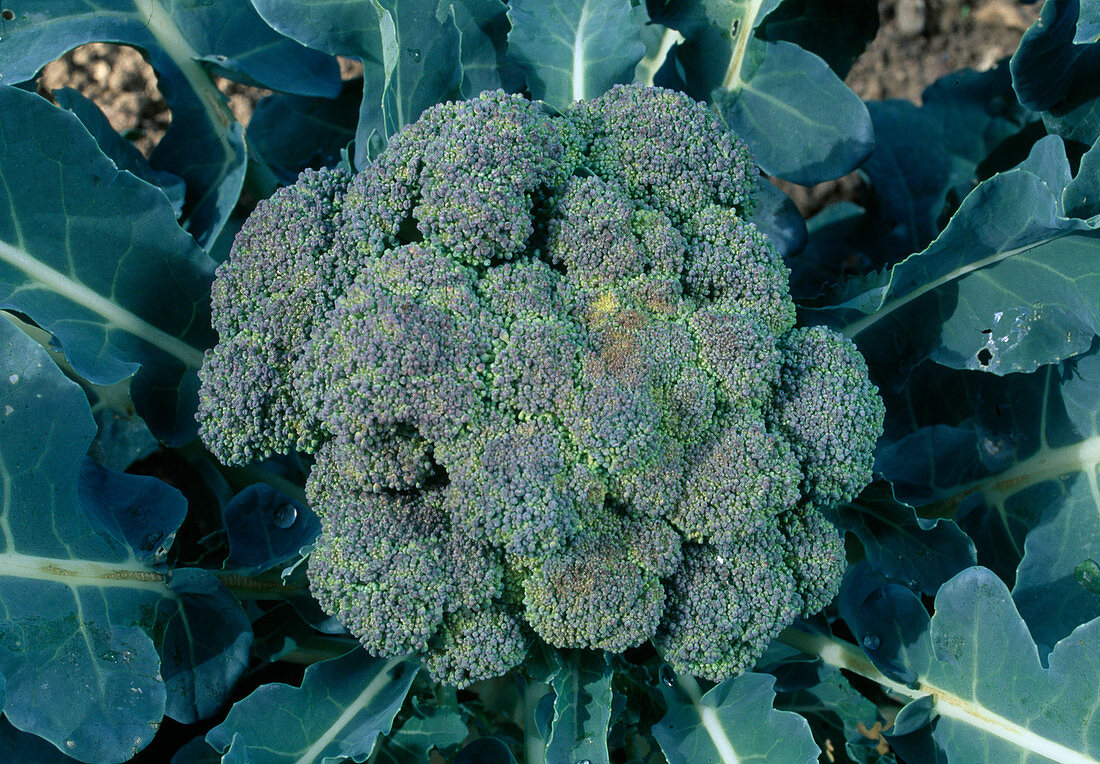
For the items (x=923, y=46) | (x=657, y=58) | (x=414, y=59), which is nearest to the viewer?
(x=414, y=59)

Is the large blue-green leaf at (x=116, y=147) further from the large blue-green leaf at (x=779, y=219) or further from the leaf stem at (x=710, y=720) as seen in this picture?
the leaf stem at (x=710, y=720)

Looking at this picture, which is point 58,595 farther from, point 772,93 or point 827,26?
point 827,26

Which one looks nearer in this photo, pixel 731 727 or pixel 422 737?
pixel 731 727

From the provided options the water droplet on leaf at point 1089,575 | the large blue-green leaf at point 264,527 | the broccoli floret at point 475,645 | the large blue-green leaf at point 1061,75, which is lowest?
the large blue-green leaf at point 264,527

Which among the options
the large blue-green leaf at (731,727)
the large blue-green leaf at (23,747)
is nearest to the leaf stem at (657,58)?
the large blue-green leaf at (731,727)

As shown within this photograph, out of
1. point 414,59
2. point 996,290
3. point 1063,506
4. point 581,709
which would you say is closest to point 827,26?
point 996,290

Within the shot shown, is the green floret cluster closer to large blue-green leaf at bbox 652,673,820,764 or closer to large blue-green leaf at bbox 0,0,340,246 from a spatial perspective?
large blue-green leaf at bbox 652,673,820,764
